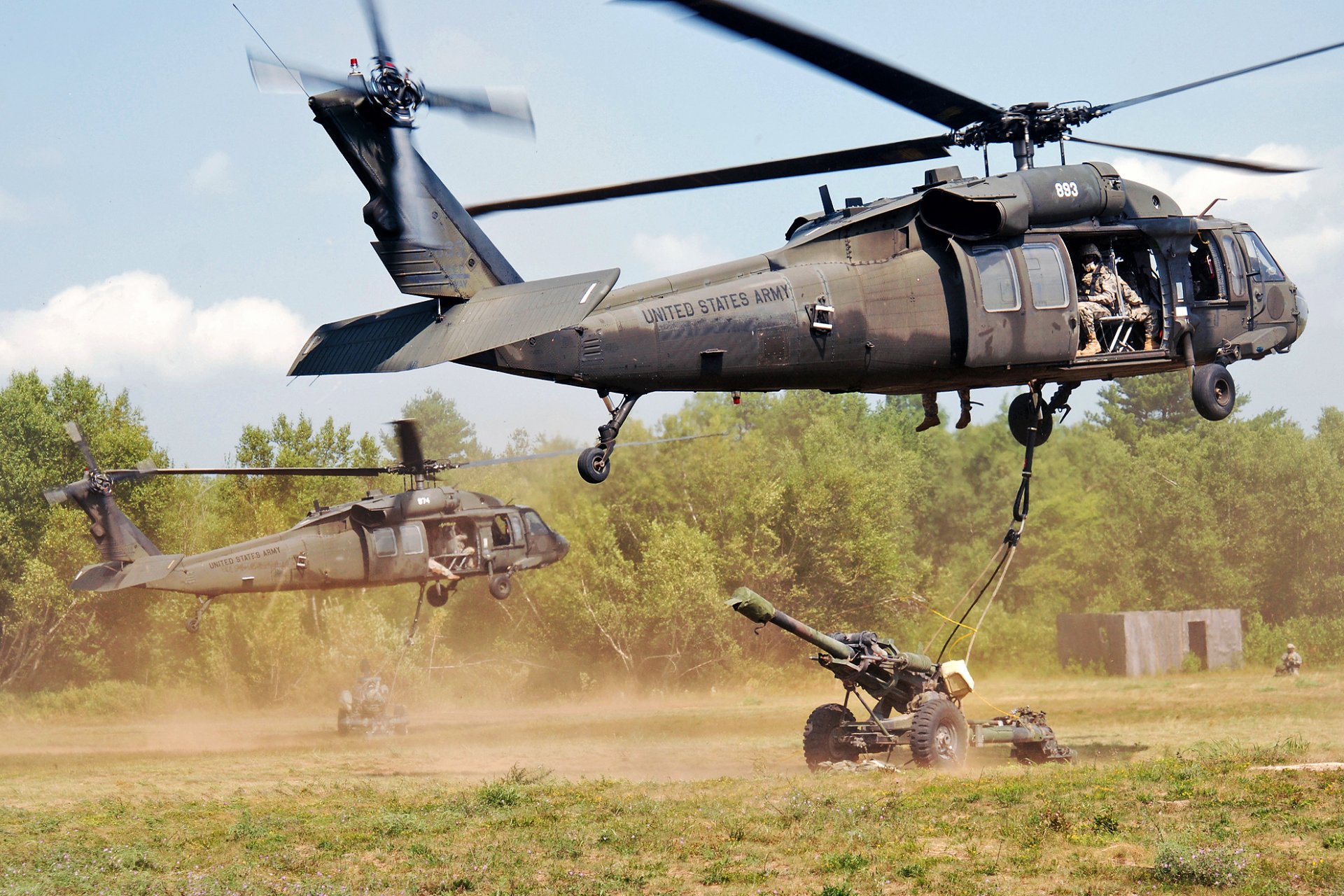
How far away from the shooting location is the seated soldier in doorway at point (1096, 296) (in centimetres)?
1565

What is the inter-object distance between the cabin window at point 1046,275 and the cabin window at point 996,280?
251 millimetres

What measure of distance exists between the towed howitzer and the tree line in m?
23.3

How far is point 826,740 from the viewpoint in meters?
17.1

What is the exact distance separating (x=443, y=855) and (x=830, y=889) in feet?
14.4

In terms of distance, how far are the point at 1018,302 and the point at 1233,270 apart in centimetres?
401

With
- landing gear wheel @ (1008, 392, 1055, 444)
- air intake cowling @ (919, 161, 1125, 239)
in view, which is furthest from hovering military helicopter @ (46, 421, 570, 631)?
air intake cowling @ (919, 161, 1125, 239)

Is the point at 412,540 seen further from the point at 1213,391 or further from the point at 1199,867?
the point at 1199,867

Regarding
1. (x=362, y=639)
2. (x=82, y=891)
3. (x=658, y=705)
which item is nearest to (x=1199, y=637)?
(x=658, y=705)

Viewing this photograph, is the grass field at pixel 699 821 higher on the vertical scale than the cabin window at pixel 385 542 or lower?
lower

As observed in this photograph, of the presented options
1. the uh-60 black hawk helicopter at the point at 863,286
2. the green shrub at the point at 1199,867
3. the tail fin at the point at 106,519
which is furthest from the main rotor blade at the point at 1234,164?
the tail fin at the point at 106,519

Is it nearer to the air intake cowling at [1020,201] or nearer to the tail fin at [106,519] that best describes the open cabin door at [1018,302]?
the air intake cowling at [1020,201]

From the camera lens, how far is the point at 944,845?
38.6ft

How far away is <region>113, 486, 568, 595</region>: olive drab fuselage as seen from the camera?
23422 mm

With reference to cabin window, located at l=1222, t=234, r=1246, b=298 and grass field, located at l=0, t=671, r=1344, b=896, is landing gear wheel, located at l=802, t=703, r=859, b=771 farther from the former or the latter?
cabin window, located at l=1222, t=234, r=1246, b=298
